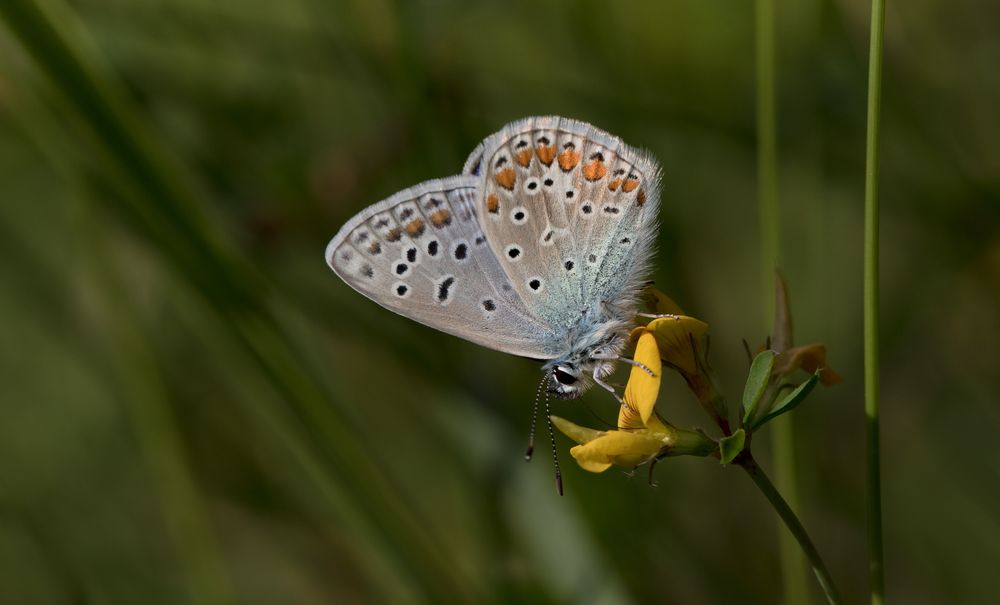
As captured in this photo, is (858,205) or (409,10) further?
(858,205)

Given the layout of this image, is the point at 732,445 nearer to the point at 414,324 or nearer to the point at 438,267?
the point at 438,267

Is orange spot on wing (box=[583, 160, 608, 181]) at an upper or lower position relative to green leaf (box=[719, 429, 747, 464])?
upper

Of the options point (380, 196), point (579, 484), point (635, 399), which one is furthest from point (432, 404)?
point (635, 399)

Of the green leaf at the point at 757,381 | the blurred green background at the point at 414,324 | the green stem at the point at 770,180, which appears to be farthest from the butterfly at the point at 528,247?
the green leaf at the point at 757,381

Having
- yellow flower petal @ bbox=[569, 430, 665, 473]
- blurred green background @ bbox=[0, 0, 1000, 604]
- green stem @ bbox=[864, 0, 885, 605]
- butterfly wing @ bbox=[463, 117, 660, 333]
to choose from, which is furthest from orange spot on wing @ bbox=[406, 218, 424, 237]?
green stem @ bbox=[864, 0, 885, 605]

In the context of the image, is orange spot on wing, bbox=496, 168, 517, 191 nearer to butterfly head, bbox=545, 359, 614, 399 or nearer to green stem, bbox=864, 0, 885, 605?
butterfly head, bbox=545, 359, 614, 399

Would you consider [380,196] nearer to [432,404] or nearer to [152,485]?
[432,404]

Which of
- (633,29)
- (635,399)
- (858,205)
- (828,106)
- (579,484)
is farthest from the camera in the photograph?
(633,29)
